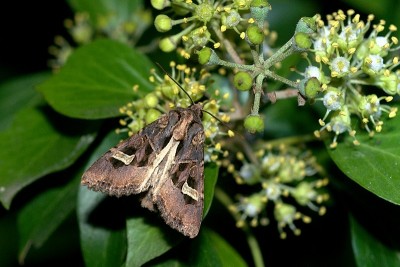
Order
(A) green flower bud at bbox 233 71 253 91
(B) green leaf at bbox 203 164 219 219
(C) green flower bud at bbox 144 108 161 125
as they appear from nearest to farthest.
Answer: (A) green flower bud at bbox 233 71 253 91 → (B) green leaf at bbox 203 164 219 219 → (C) green flower bud at bbox 144 108 161 125

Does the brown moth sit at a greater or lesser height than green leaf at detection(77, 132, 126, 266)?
greater

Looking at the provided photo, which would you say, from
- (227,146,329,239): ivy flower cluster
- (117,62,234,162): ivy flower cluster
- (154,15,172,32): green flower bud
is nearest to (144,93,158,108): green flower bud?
(117,62,234,162): ivy flower cluster

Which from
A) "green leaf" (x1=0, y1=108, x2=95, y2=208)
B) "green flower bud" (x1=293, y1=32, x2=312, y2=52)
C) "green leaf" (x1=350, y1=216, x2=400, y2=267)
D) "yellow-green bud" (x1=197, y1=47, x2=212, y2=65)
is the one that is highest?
"yellow-green bud" (x1=197, y1=47, x2=212, y2=65)

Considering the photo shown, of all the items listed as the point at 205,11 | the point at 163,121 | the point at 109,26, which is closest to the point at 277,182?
the point at 163,121

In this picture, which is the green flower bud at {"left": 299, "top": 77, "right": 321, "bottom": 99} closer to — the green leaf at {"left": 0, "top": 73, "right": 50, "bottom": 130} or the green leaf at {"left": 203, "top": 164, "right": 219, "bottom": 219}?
the green leaf at {"left": 203, "top": 164, "right": 219, "bottom": 219}

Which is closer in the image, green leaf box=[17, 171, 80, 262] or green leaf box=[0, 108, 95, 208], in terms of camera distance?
green leaf box=[0, 108, 95, 208]

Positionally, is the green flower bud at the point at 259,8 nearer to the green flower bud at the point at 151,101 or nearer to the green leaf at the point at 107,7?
the green flower bud at the point at 151,101

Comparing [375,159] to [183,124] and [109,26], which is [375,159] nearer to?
[183,124]
